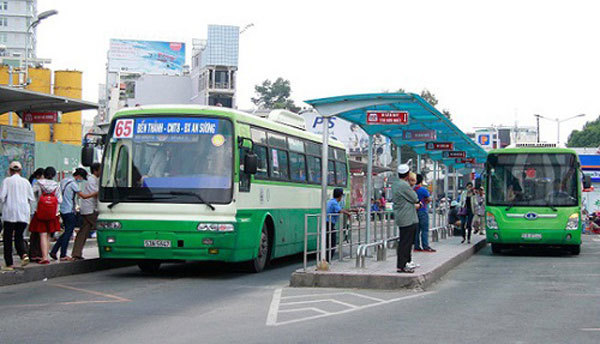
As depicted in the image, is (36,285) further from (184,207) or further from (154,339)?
(154,339)

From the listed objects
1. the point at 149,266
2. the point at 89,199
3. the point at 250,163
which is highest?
the point at 250,163

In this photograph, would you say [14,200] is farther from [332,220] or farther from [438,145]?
[438,145]

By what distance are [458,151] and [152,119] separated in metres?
15.3

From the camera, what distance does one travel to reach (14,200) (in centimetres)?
1395

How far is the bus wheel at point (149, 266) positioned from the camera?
16.4m

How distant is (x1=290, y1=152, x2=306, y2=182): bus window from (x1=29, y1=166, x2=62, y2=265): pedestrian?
5.42 m

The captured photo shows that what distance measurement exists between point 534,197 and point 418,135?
4.05 m

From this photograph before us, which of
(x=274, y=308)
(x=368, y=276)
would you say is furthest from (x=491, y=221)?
(x=274, y=308)

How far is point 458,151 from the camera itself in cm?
2820

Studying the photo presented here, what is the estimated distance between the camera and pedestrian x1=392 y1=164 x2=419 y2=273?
46.1ft

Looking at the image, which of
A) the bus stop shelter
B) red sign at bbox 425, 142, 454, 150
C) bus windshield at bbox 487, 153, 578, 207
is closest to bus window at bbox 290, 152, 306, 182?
the bus stop shelter

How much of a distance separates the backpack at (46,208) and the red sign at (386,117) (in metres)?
6.18

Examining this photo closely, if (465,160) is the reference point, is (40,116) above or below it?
above

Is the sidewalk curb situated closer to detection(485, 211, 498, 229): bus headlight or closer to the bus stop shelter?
the bus stop shelter
